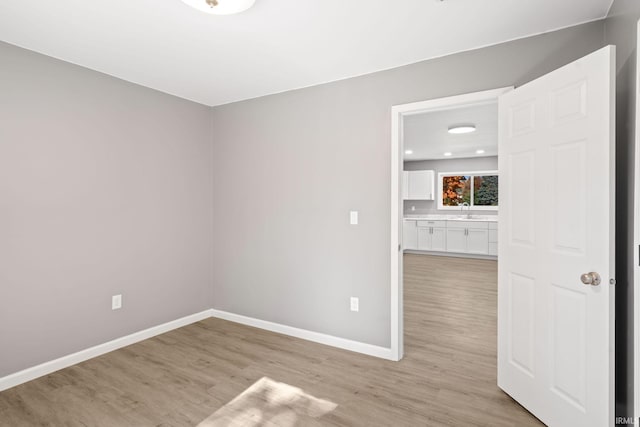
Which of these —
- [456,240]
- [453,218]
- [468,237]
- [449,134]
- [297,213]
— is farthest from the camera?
[453,218]

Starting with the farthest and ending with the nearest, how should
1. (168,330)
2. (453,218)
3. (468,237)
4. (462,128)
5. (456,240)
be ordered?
1. (453,218)
2. (456,240)
3. (468,237)
4. (462,128)
5. (168,330)

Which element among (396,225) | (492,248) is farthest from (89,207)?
(492,248)

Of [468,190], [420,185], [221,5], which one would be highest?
[221,5]

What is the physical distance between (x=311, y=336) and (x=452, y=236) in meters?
5.95

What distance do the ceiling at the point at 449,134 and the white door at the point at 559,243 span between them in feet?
→ 4.51

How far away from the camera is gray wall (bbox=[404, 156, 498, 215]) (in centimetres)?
862

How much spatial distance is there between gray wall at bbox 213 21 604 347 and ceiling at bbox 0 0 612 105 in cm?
17

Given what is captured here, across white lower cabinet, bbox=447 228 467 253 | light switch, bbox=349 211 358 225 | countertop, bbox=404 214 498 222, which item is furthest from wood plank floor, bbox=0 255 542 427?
countertop, bbox=404 214 498 222

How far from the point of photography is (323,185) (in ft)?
11.0

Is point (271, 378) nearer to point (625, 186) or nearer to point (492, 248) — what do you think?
point (625, 186)

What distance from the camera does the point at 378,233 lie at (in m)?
3.05

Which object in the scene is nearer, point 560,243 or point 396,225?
point 560,243

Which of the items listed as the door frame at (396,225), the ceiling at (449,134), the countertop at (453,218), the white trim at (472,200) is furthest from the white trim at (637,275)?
the white trim at (472,200)

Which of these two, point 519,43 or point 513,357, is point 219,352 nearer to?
point 513,357
